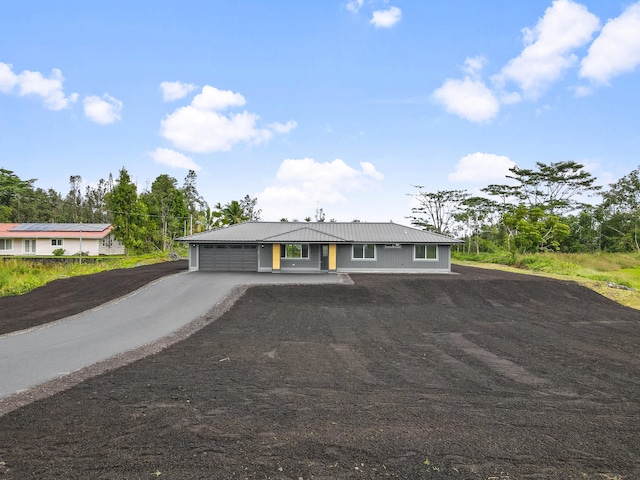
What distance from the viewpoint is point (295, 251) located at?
22.0 metres

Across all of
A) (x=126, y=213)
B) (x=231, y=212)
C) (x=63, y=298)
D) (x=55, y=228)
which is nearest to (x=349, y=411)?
(x=63, y=298)

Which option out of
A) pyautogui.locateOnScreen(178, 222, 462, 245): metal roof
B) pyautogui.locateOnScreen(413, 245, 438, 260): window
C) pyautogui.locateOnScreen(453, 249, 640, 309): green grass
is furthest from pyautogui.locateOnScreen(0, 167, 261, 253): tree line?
pyautogui.locateOnScreen(453, 249, 640, 309): green grass

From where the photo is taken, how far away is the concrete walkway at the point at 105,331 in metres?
6.96

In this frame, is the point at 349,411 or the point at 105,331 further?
the point at 105,331

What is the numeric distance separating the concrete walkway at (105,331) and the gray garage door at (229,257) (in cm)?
461

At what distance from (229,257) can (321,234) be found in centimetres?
562

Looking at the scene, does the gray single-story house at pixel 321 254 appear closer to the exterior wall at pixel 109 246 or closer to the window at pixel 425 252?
the window at pixel 425 252

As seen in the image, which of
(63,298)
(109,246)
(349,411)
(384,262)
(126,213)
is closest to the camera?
(349,411)

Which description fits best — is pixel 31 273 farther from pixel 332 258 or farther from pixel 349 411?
pixel 349 411

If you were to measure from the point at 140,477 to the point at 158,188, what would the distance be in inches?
1701

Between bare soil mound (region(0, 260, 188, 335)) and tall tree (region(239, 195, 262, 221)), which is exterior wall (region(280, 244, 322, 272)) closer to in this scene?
bare soil mound (region(0, 260, 188, 335))

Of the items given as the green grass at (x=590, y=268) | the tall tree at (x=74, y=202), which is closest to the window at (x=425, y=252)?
the green grass at (x=590, y=268)

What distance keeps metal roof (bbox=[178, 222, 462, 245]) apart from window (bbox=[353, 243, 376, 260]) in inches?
17.1

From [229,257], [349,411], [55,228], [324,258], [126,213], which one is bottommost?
[349,411]
